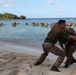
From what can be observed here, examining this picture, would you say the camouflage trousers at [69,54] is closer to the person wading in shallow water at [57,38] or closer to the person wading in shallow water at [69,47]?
the person wading in shallow water at [69,47]

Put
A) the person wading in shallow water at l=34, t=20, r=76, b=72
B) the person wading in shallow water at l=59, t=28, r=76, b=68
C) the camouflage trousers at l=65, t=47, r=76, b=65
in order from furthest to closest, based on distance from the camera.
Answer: the camouflage trousers at l=65, t=47, r=76, b=65, the person wading in shallow water at l=59, t=28, r=76, b=68, the person wading in shallow water at l=34, t=20, r=76, b=72

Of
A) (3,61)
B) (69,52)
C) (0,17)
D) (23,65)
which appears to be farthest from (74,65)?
(0,17)

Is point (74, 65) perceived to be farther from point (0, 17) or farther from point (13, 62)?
point (0, 17)

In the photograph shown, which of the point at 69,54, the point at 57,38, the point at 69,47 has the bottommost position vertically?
the point at 69,54

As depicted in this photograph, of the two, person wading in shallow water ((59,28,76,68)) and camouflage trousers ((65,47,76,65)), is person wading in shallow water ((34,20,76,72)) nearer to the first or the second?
person wading in shallow water ((59,28,76,68))

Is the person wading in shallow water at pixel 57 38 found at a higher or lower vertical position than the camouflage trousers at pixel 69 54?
A: higher

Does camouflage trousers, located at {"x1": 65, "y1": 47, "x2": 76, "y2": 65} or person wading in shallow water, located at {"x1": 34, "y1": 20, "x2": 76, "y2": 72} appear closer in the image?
person wading in shallow water, located at {"x1": 34, "y1": 20, "x2": 76, "y2": 72}

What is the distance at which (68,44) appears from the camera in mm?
8438

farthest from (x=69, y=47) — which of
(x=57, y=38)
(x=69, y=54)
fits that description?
(x=57, y=38)

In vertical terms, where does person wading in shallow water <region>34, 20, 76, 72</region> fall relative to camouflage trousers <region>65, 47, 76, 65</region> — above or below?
above

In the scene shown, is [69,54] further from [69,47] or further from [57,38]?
[57,38]

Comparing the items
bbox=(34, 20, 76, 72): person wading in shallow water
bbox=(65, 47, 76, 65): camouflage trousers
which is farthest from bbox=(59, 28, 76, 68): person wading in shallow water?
bbox=(34, 20, 76, 72): person wading in shallow water

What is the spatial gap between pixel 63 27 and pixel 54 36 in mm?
410

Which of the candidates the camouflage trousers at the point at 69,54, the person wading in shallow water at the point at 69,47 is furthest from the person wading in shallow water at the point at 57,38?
the camouflage trousers at the point at 69,54
